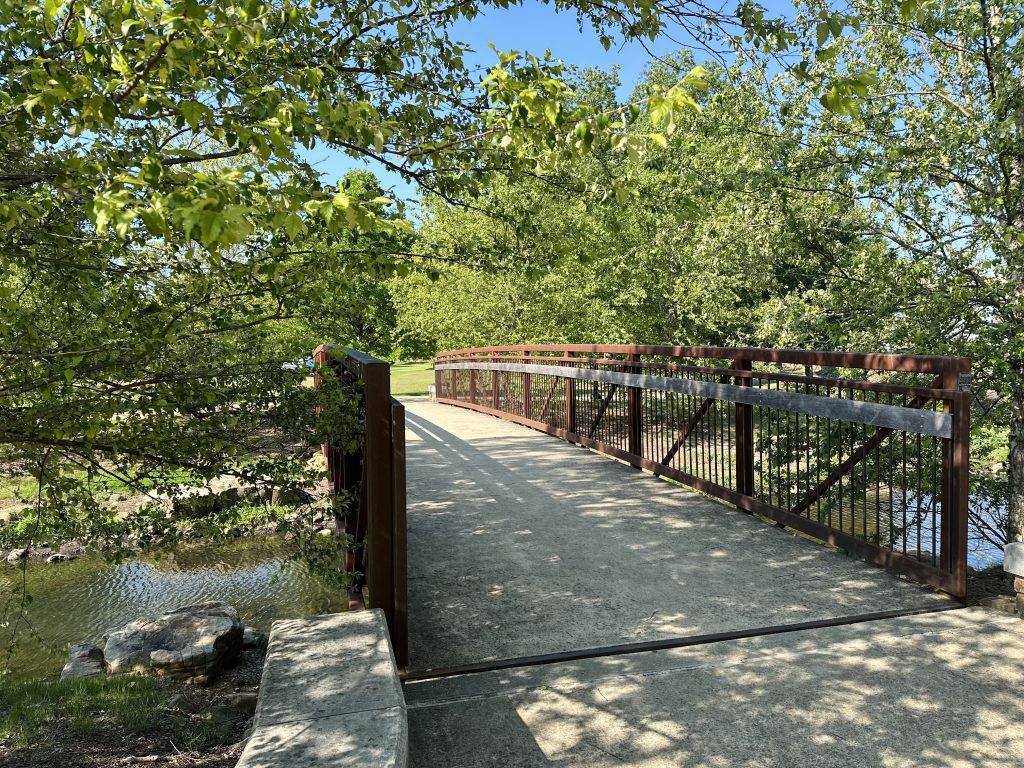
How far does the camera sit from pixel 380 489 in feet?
12.0

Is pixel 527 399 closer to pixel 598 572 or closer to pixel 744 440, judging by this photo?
pixel 744 440

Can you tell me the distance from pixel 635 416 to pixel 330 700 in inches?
226

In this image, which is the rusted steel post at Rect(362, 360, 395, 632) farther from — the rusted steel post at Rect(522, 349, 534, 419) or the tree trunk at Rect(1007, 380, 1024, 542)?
the rusted steel post at Rect(522, 349, 534, 419)

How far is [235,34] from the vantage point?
2.33 meters

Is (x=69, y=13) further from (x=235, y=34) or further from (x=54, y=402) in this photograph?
(x=54, y=402)

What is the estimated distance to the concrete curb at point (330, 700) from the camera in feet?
7.90

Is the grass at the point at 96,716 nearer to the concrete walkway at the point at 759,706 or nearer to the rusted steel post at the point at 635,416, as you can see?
the concrete walkway at the point at 759,706

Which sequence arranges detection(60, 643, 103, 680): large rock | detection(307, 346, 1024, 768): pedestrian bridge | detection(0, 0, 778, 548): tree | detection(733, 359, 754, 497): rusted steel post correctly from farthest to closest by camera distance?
detection(733, 359, 754, 497): rusted steel post < detection(60, 643, 103, 680): large rock < detection(307, 346, 1024, 768): pedestrian bridge < detection(0, 0, 778, 548): tree

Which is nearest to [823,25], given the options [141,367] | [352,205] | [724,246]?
[352,205]

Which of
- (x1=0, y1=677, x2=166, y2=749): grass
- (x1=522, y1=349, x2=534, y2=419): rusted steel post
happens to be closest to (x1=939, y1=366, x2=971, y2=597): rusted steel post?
(x1=0, y1=677, x2=166, y2=749): grass

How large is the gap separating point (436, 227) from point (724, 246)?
10.2 meters

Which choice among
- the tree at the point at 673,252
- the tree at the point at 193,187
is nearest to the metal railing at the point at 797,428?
the tree at the point at 673,252

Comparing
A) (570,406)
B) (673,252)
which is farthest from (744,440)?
(673,252)

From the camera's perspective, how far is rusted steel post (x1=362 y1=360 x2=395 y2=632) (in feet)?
11.9
